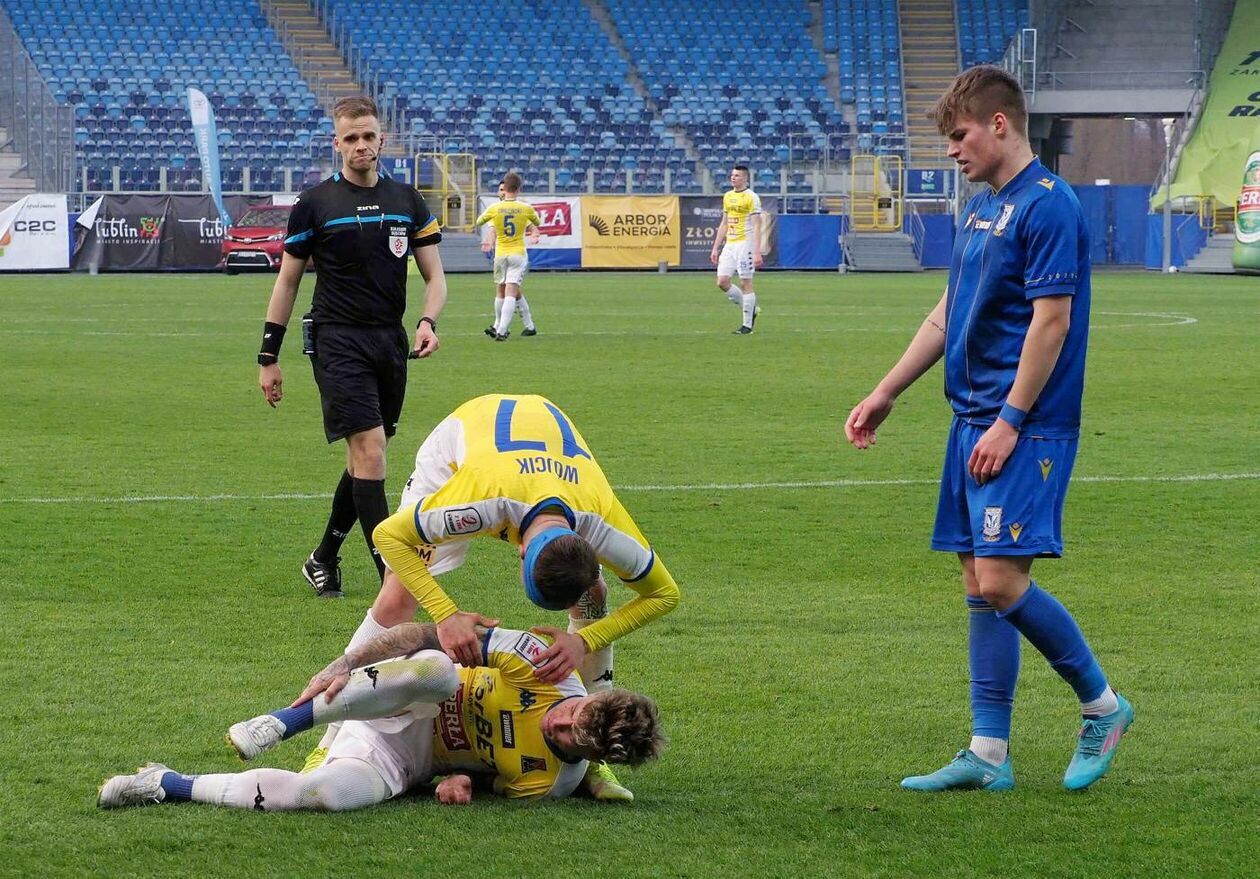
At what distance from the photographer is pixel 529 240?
3872 centimetres

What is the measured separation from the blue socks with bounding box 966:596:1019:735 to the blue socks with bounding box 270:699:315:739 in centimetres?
174

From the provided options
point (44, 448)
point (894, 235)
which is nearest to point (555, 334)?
point (44, 448)

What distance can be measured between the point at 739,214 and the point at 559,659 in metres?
19.3

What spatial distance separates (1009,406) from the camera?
14.5 ft

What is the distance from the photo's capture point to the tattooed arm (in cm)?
453

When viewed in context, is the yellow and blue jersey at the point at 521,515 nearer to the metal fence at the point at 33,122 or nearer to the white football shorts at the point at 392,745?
the white football shorts at the point at 392,745

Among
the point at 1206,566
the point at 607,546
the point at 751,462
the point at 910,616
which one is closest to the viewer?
the point at 607,546

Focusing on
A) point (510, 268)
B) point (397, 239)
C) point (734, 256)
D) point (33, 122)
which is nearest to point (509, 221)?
point (510, 268)

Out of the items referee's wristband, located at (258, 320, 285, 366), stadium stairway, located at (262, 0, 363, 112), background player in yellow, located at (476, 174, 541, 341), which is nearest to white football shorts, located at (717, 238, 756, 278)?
background player in yellow, located at (476, 174, 541, 341)

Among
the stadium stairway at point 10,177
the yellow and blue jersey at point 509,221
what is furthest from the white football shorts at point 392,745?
the stadium stairway at point 10,177

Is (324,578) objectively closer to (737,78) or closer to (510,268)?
(510,268)

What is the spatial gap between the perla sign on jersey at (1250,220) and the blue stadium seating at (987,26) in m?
11.8

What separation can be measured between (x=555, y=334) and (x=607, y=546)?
55.1 ft

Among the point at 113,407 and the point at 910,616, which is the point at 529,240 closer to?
the point at 113,407
